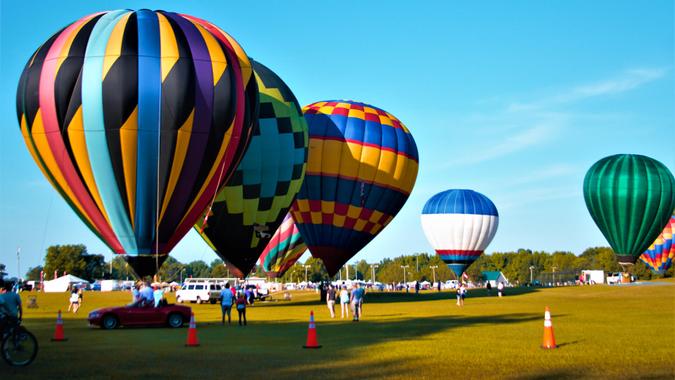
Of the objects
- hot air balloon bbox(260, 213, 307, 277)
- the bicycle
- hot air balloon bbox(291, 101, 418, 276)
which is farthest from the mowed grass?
hot air balloon bbox(260, 213, 307, 277)

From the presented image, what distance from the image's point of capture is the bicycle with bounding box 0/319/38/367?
14820 mm

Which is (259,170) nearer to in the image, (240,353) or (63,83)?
(63,83)

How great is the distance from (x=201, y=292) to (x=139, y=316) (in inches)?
1094

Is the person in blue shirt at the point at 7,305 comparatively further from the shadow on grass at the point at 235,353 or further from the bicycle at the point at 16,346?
the shadow on grass at the point at 235,353

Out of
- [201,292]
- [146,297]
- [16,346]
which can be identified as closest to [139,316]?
[146,297]

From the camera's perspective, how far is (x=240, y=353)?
689 inches

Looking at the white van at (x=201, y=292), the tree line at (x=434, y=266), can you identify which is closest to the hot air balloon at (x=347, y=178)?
the white van at (x=201, y=292)

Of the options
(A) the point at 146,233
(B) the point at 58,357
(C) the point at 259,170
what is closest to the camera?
(B) the point at 58,357

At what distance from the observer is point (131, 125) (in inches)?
1113

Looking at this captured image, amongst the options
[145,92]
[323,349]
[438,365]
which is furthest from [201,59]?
[438,365]

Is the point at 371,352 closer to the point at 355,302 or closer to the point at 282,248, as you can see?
the point at 355,302

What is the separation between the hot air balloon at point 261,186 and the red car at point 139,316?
1489 centimetres

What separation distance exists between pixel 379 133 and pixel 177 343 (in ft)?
102

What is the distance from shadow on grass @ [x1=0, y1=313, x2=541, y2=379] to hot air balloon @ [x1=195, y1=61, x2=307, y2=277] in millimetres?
14999
